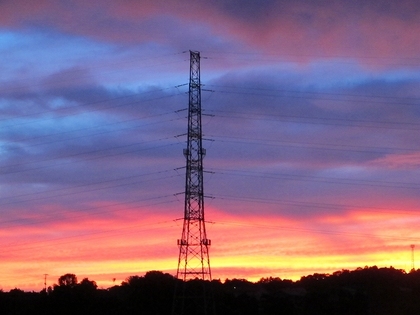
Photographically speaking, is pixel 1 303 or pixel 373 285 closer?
pixel 1 303

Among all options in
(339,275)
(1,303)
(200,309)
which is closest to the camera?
(200,309)

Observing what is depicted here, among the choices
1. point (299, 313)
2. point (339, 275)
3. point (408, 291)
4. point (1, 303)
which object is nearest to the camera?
point (299, 313)

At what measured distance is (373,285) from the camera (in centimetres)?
12494

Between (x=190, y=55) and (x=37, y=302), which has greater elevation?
(x=190, y=55)

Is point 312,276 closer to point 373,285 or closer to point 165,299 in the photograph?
point 373,285

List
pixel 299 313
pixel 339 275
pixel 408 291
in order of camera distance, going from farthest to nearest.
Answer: pixel 339 275
pixel 408 291
pixel 299 313

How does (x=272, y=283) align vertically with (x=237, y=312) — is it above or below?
above

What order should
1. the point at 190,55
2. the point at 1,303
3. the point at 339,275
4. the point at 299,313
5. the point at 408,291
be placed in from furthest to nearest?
the point at 339,275, the point at 408,291, the point at 1,303, the point at 299,313, the point at 190,55

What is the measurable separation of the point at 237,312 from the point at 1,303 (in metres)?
32.7

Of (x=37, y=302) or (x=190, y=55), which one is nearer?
(x=190, y=55)

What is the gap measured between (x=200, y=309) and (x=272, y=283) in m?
72.5

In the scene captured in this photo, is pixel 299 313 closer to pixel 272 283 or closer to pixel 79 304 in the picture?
pixel 79 304

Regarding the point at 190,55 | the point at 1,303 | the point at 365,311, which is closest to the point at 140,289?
the point at 1,303

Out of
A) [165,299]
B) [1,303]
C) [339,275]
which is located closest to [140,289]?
[165,299]
